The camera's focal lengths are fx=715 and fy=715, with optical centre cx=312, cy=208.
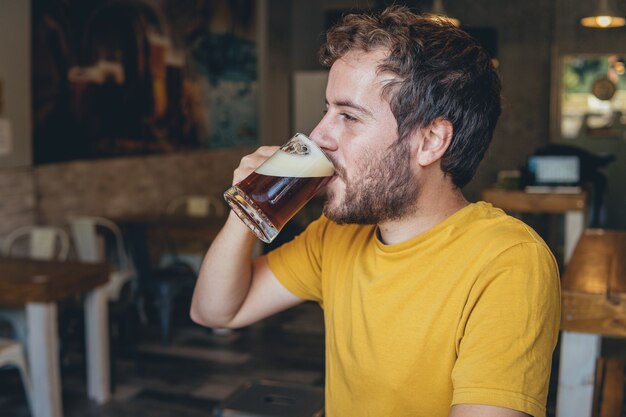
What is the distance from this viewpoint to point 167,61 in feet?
19.9

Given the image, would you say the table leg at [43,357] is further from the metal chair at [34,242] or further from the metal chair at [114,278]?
the metal chair at [114,278]

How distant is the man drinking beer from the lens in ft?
3.60

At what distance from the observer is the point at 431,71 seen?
122 cm

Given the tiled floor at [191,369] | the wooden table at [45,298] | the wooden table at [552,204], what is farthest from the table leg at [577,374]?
the wooden table at [552,204]

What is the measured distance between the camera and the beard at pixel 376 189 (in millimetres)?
1238

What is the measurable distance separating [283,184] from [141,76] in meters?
4.72

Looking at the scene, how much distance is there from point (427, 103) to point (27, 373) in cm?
259

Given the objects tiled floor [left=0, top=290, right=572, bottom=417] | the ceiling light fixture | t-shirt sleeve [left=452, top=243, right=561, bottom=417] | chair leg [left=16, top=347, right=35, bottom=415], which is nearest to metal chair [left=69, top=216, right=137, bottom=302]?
tiled floor [left=0, top=290, right=572, bottom=417]

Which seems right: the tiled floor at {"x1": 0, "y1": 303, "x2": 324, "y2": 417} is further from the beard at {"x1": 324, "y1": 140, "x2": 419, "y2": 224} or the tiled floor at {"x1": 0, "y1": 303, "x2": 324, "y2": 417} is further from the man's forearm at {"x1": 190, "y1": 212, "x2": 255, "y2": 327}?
the beard at {"x1": 324, "y1": 140, "x2": 419, "y2": 224}

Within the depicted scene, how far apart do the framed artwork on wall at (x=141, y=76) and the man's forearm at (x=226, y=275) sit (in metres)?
3.46

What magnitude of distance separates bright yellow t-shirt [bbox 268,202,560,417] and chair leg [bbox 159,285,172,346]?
3331mm

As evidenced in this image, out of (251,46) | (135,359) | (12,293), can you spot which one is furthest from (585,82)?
(12,293)

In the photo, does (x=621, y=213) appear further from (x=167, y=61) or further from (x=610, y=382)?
(x=610, y=382)

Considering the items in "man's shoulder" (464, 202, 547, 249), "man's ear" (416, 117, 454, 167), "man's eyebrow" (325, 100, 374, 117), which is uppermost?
"man's eyebrow" (325, 100, 374, 117)
